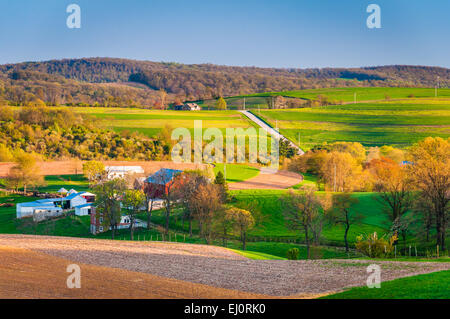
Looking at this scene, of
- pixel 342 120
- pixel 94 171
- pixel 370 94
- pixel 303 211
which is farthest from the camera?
pixel 370 94

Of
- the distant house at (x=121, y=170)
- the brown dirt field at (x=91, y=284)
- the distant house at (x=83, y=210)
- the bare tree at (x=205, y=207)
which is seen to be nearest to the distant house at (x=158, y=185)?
the distant house at (x=83, y=210)

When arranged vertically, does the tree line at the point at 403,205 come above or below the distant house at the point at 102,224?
above

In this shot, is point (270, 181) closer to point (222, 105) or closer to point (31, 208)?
point (31, 208)

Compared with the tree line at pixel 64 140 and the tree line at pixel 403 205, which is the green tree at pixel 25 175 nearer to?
the tree line at pixel 64 140

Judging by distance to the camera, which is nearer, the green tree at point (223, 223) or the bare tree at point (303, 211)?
the bare tree at point (303, 211)

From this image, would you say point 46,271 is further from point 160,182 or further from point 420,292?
point 160,182

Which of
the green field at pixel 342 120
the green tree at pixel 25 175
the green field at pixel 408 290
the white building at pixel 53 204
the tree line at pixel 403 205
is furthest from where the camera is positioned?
the green field at pixel 342 120
